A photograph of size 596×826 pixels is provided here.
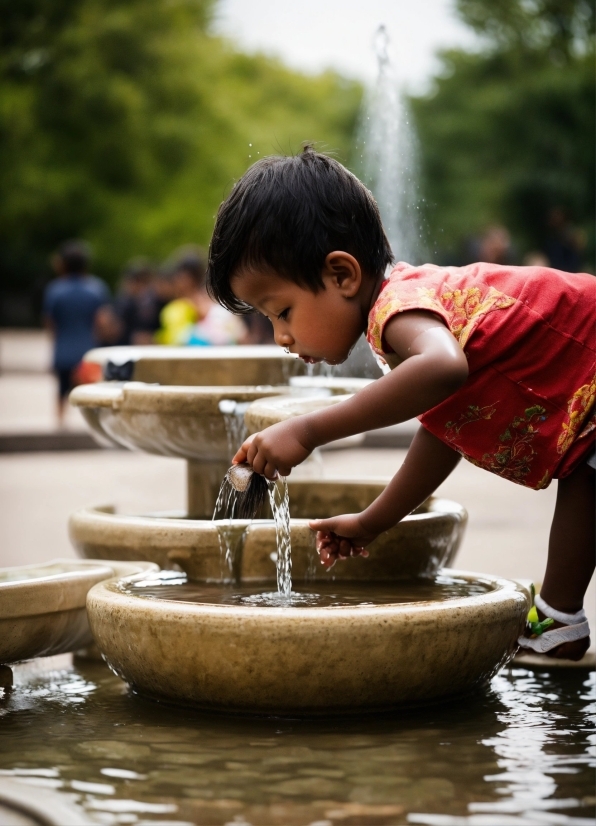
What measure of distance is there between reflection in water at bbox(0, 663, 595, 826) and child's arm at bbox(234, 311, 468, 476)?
1.90 feet

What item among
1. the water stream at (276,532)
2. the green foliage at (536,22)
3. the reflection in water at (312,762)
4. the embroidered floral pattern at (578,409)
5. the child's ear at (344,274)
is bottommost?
the reflection in water at (312,762)

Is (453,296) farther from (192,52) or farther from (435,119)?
(435,119)

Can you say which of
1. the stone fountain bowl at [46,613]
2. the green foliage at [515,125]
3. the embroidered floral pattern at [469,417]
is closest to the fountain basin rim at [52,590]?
the stone fountain bowl at [46,613]

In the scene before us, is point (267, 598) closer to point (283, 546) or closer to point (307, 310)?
point (283, 546)

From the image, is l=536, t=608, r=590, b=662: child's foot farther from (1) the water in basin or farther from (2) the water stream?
(2) the water stream

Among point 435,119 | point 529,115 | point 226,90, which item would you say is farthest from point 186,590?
point 435,119

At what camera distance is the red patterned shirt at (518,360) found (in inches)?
106

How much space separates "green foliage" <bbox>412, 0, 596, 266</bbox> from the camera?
3775 cm

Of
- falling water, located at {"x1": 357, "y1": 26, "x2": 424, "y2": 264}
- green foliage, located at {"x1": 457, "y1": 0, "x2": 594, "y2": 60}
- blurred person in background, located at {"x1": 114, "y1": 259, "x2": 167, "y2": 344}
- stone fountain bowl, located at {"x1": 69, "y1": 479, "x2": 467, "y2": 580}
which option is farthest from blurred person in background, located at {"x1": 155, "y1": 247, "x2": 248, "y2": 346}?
green foliage, located at {"x1": 457, "y1": 0, "x2": 594, "y2": 60}

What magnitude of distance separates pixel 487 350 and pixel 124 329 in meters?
11.9

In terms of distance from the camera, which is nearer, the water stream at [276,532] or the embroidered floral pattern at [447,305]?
the embroidered floral pattern at [447,305]

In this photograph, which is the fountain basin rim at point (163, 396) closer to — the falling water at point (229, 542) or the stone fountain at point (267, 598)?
the stone fountain at point (267, 598)

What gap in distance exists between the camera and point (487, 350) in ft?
8.84

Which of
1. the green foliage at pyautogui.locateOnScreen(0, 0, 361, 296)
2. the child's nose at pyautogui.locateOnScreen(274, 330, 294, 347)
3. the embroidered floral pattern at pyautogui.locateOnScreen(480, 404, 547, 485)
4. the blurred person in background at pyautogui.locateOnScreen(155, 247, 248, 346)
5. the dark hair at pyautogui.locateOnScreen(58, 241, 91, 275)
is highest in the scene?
Answer: the green foliage at pyautogui.locateOnScreen(0, 0, 361, 296)
